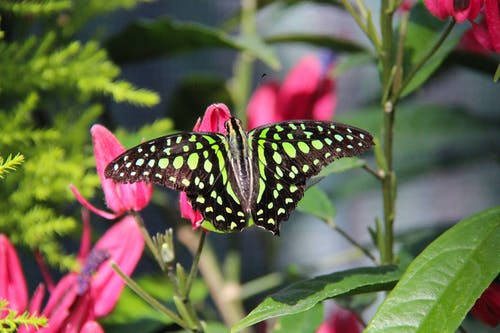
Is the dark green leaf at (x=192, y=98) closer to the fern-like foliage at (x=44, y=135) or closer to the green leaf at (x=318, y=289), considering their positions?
the fern-like foliage at (x=44, y=135)

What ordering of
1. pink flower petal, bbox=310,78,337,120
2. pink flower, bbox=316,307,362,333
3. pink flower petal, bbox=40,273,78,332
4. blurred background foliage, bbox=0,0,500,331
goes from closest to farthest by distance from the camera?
pink flower petal, bbox=40,273,78,332 → blurred background foliage, bbox=0,0,500,331 → pink flower, bbox=316,307,362,333 → pink flower petal, bbox=310,78,337,120

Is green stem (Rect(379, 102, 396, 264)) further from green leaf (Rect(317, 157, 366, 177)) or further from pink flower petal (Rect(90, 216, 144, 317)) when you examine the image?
pink flower petal (Rect(90, 216, 144, 317))

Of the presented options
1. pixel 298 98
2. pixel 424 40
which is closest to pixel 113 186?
pixel 424 40

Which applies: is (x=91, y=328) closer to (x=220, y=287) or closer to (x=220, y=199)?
(x=220, y=199)

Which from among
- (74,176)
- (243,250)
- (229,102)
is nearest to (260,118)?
(229,102)

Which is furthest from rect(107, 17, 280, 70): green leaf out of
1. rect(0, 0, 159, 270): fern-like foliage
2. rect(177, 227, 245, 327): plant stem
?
rect(177, 227, 245, 327): plant stem

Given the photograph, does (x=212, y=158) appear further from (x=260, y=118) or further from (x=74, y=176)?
(x=260, y=118)
